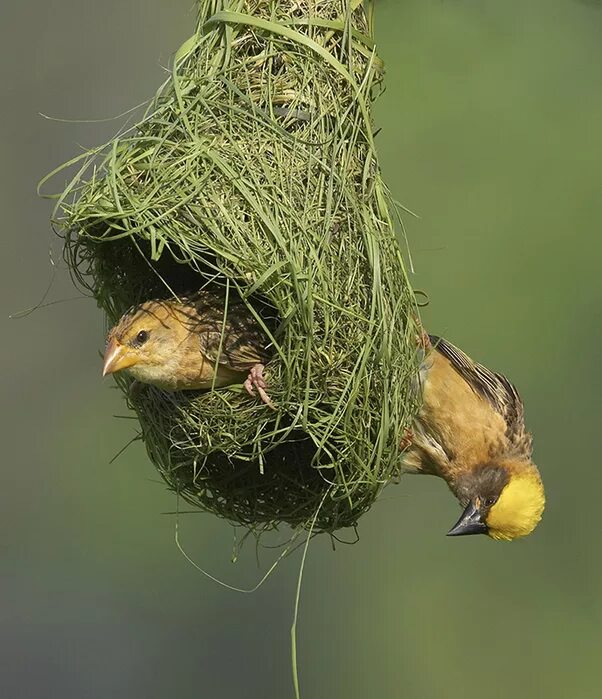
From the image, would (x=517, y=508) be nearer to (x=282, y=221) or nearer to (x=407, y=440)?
(x=407, y=440)

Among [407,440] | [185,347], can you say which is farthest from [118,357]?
[407,440]

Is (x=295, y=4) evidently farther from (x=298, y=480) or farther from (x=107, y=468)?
(x=107, y=468)

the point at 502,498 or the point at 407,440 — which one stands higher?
the point at 407,440

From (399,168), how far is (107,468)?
9.18 ft

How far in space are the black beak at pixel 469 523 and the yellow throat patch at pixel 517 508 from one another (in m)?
0.03

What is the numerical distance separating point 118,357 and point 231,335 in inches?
11.7

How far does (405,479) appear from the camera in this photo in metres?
6.51

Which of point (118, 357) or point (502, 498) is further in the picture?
point (502, 498)

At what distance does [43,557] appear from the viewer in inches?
297

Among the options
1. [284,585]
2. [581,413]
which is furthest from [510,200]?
[284,585]

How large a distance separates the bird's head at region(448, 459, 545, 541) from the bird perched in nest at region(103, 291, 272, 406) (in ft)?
3.84

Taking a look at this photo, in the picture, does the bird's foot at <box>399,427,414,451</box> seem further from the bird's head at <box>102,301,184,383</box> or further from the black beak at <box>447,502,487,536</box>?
the bird's head at <box>102,301,184,383</box>

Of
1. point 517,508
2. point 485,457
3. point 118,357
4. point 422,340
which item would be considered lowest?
point 517,508

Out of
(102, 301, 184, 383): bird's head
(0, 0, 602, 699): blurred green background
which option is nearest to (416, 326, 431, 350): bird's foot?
(102, 301, 184, 383): bird's head
